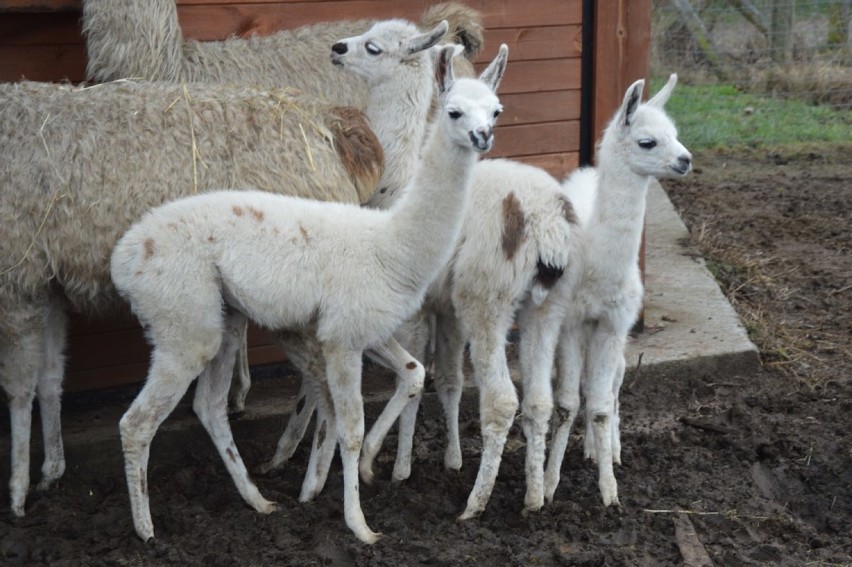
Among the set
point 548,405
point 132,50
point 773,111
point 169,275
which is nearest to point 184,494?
point 169,275

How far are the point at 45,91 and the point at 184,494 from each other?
188 centimetres

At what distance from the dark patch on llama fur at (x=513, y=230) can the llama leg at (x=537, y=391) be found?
297mm

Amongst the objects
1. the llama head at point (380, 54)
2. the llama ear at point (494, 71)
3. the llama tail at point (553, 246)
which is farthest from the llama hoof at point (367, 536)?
the llama head at point (380, 54)

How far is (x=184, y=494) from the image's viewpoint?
17.7 ft

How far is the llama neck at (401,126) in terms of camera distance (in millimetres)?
5594

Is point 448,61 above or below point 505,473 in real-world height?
above

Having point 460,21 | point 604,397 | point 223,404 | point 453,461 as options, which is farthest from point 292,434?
point 460,21

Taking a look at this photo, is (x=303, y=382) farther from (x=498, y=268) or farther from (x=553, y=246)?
(x=553, y=246)

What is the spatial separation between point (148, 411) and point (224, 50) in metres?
2.00

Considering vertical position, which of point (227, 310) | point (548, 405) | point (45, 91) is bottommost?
point (548, 405)

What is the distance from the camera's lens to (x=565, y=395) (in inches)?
205

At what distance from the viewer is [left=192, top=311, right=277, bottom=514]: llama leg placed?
5141 mm

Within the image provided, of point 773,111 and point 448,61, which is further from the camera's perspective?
point 773,111

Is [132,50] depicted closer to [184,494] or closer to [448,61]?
[448,61]
